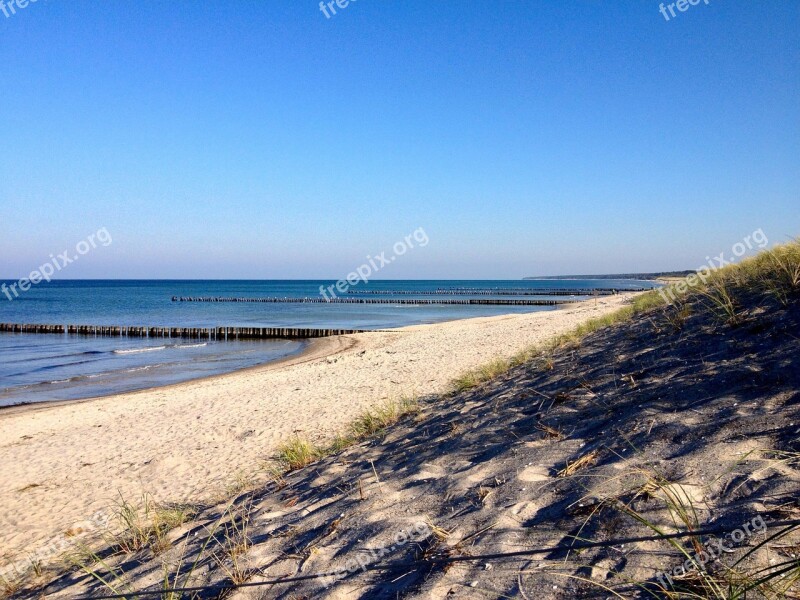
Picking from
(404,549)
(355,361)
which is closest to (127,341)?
(355,361)

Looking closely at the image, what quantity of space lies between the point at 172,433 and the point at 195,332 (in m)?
25.5

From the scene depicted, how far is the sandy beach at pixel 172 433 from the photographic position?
6637mm

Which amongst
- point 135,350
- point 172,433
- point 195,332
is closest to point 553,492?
point 172,433

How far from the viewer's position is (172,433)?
9859mm

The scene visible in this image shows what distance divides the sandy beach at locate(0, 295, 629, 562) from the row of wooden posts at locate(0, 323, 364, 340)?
15800 millimetres

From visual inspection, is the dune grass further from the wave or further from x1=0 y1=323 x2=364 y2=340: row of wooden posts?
x1=0 y1=323 x2=364 y2=340: row of wooden posts

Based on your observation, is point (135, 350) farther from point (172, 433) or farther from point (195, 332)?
point (172, 433)

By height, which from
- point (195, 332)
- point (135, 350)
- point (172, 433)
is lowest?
point (172, 433)

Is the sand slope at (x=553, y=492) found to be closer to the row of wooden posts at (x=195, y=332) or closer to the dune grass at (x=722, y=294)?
the dune grass at (x=722, y=294)

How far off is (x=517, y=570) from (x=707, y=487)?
126 cm

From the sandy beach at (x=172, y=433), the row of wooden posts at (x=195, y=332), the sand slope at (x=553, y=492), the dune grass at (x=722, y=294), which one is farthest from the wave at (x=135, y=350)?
the sand slope at (x=553, y=492)

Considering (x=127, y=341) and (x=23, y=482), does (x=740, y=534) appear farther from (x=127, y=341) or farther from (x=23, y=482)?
(x=127, y=341)

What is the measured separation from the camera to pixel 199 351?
26750mm

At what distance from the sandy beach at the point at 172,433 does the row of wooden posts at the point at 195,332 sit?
1580 centimetres
